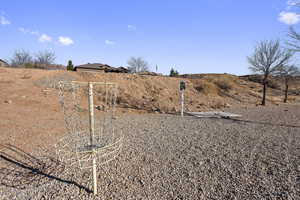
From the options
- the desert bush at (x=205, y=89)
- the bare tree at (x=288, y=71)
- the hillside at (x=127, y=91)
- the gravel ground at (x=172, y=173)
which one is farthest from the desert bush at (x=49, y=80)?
the bare tree at (x=288, y=71)

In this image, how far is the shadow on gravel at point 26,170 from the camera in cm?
271

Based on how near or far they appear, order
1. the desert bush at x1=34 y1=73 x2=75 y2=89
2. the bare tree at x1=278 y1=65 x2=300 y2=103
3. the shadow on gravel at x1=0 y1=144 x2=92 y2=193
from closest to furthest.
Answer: the shadow on gravel at x1=0 y1=144 x2=92 y2=193 → the desert bush at x1=34 y1=73 x2=75 y2=89 → the bare tree at x1=278 y1=65 x2=300 y2=103

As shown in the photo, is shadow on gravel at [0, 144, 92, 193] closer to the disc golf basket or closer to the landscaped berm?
the landscaped berm

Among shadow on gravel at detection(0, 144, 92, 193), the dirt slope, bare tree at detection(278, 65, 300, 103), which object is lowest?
shadow on gravel at detection(0, 144, 92, 193)

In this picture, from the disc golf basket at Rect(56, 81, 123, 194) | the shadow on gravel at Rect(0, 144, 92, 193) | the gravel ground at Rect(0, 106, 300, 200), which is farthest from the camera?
the shadow on gravel at Rect(0, 144, 92, 193)

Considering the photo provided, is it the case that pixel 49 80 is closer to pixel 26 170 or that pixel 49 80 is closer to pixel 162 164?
pixel 26 170

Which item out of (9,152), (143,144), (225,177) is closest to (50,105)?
(9,152)

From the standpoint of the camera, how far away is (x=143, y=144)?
4523 mm

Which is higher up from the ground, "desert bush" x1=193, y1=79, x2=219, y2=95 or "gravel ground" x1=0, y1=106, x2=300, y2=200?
"desert bush" x1=193, y1=79, x2=219, y2=95

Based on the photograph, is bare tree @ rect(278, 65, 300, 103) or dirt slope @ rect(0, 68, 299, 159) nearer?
dirt slope @ rect(0, 68, 299, 159)

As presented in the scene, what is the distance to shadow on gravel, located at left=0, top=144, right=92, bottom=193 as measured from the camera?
2.71 m

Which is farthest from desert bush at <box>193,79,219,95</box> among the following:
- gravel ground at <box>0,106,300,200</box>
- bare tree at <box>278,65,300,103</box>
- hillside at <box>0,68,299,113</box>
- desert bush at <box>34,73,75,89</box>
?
gravel ground at <box>0,106,300,200</box>

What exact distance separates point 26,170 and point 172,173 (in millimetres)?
2680

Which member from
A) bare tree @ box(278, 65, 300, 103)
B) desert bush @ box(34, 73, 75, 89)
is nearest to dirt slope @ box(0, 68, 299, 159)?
desert bush @ box(34, 73, 75, 89)
